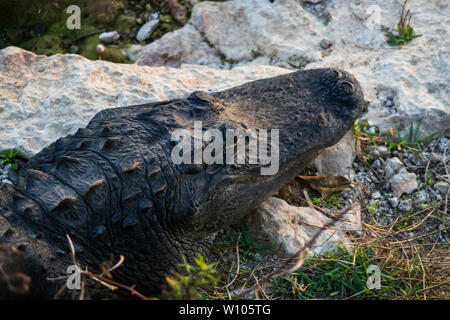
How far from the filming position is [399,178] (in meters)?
3.14

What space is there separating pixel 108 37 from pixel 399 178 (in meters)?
3.09

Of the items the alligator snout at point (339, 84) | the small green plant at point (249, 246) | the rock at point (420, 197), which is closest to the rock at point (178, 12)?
the alligator snout at point (339, 84)

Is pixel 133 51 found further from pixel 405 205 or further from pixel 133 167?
pixel 405 205

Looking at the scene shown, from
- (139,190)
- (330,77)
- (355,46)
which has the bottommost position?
(355,46)

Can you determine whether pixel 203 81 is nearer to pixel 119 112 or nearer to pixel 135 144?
pixel 119 112

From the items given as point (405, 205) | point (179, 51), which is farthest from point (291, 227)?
point (179, 51)

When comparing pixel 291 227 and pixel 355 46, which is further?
pixel 355 46

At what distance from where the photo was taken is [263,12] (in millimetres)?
4289

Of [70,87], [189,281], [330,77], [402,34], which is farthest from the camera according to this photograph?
[402,34]

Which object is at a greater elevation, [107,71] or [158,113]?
[158,113]

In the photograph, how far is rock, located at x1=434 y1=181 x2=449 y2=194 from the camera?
3052mm

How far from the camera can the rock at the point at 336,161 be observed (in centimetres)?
318

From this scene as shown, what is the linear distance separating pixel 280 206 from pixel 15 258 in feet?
5.27
